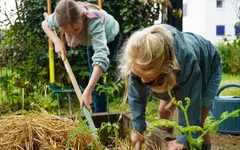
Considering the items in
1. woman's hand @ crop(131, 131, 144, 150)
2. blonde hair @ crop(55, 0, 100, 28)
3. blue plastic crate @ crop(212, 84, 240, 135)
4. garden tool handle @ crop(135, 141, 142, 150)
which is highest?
blonde hair @ crop(55, 0, 100, 28)

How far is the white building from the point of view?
7039mm

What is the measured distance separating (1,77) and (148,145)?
261cm

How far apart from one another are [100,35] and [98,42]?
0.07 m

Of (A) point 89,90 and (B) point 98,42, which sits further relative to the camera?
(B) point 98,42

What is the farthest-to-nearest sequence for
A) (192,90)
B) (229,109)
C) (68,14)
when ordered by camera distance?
1. (229,109)
2. (68,14)
3. (192,90)

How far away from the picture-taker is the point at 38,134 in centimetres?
180

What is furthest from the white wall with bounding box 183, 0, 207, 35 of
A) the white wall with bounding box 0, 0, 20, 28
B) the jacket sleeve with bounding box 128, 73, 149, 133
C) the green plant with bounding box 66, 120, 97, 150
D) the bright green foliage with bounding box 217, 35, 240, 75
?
the green plant with bounding box 66, 120, 97, 150

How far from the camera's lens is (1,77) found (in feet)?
13.1

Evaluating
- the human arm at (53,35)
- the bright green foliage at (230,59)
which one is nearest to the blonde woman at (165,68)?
the human arm at (53,35)

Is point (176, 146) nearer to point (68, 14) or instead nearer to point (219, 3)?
point (68, 14)

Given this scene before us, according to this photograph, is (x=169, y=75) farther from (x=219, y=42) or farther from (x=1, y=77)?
(x=219, y=42)

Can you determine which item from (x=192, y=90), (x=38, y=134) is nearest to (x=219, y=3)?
(x=192, y=90)

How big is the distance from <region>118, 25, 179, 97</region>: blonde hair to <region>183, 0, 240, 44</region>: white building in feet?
18.2

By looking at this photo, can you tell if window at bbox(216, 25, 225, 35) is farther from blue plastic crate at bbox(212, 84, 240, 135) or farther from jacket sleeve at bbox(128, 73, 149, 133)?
jacket sleeve at bbox(128, 73, 149, 133)
